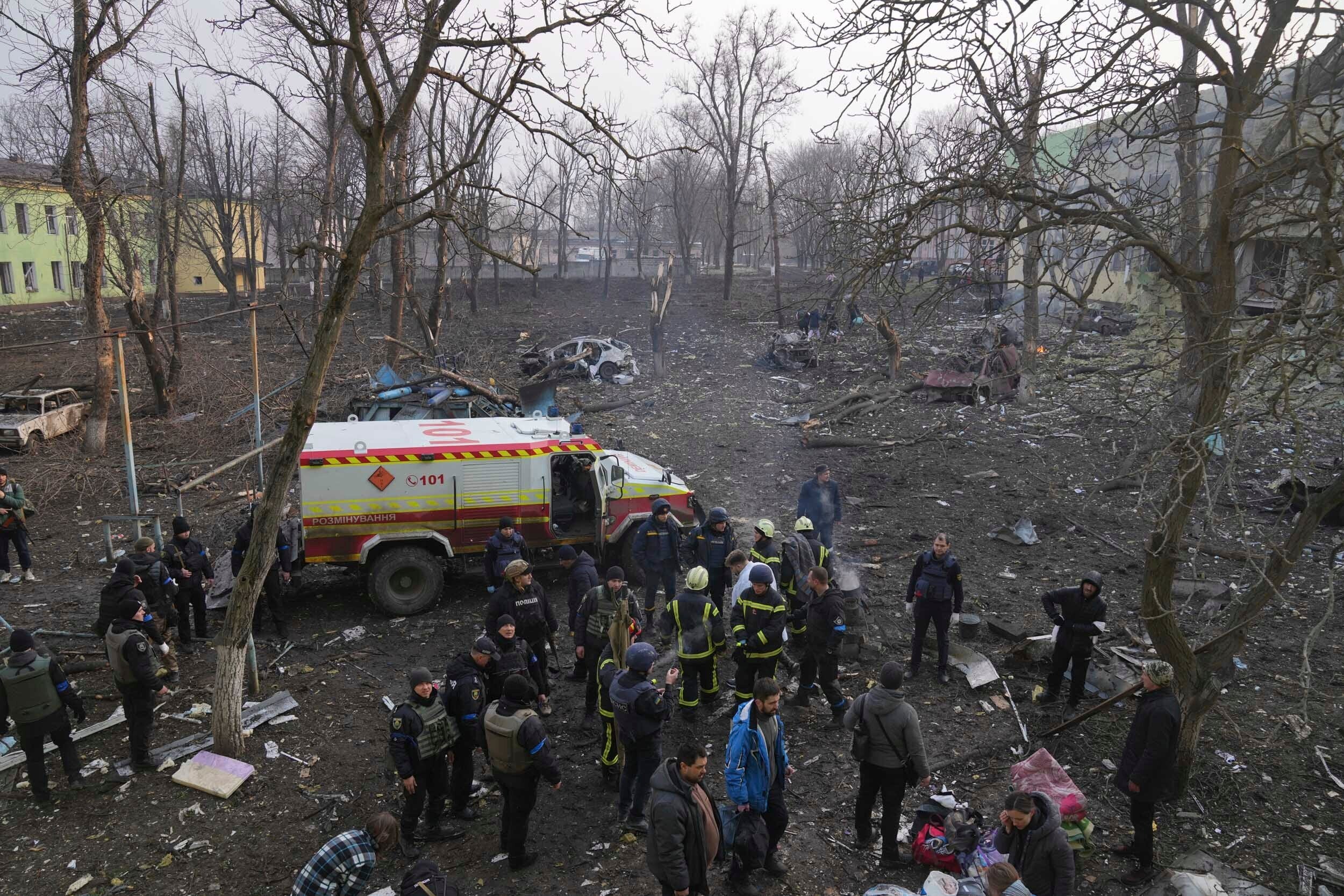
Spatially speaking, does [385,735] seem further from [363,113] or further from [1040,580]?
[363,113]

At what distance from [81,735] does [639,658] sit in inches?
193

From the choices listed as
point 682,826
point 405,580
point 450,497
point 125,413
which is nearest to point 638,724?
point 682,826

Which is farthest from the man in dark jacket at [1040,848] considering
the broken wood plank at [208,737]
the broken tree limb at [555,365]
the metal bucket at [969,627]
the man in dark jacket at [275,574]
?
the broken tree limb at [555,365]

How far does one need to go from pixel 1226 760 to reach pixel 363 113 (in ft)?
81.4

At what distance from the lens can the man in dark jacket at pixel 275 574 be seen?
808 cm

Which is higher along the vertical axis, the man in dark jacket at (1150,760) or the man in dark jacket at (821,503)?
the man in dark jacket at (821,503)

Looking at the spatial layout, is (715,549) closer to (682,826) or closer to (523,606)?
(523,606)

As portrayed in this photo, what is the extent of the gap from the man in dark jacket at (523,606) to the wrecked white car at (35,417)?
12.9 meters

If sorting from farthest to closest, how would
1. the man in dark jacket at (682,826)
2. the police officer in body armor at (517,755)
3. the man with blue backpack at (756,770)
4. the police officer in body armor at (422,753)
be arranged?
1. the police officer in body armor at (422,753)
2. the police officer in body armor at (517,755)
3. the man with blue backpack at (756,770)
4. the man in dark jacket at (682,826)

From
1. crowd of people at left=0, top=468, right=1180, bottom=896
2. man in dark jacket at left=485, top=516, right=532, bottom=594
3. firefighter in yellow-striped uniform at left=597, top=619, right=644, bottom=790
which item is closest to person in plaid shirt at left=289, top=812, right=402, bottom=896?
crowd of people at left=0, top=468, right=1180, bottom=896

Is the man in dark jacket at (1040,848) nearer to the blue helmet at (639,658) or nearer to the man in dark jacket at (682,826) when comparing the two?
the man in dark jacket at (682,826)

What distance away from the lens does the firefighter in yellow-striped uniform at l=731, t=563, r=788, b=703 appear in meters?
6.41

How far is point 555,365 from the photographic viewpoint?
21.4 m

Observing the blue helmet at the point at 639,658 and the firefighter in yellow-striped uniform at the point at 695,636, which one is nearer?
the blue helmet at the point at 639,658
